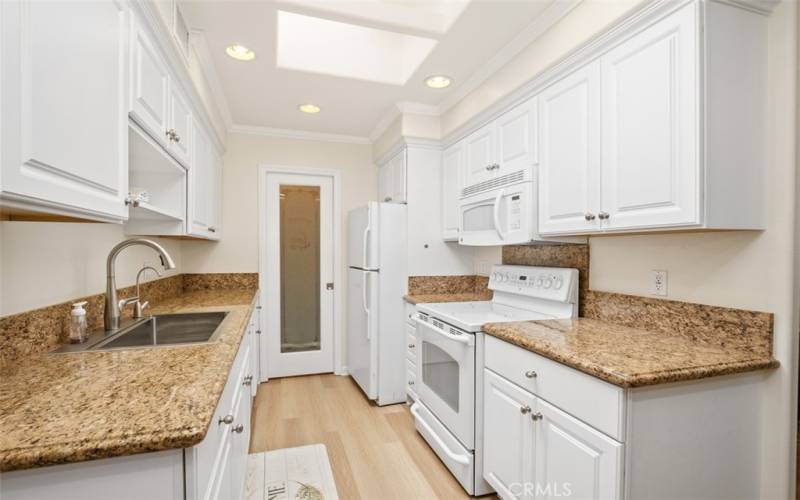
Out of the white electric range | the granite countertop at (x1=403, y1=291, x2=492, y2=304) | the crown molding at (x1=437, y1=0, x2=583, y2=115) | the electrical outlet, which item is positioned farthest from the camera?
the granite countertop at (x1=403, y1=291, x2=492, y2=304)

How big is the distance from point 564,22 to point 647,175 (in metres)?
0.93

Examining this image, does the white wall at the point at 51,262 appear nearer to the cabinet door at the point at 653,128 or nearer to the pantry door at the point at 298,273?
the pantry door at the point at 298,273

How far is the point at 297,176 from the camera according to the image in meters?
3.84

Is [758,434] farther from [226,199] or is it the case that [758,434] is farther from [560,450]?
[226,199]

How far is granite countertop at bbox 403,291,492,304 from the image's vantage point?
290 cm

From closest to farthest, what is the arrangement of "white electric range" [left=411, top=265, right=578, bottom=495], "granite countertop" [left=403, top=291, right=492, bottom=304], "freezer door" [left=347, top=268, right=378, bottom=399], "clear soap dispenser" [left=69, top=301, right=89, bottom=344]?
"clear soap dispenser" [left=69, top=301, right=89, bottom=344]
"white electric range" [left=411, top=265, right=578, bottom=495]
"granite countertop" [left=403, top=291, right=492, bottom=304]
"freezer door" [left=347, top=268, right=378, bottom=399]

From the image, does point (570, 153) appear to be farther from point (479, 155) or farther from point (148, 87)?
point (148, 87)

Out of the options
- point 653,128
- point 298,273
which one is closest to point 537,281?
point 653,128

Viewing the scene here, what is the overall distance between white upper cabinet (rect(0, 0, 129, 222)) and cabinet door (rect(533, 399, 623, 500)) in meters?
1.63

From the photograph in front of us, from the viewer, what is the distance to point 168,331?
207 cm

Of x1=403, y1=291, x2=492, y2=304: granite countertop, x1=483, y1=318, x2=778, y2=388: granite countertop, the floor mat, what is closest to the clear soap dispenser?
the floor mat

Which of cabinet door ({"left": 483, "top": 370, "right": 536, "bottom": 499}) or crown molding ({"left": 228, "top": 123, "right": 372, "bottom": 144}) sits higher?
crown molding ({"left": 228, "top": 123, "right": 372, "bottom": 144})

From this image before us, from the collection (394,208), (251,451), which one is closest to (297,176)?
(394,208)

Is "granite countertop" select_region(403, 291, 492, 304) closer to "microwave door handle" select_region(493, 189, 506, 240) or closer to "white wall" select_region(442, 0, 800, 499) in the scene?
"microwave door handle" select_region(493, 189, 506, 240)
